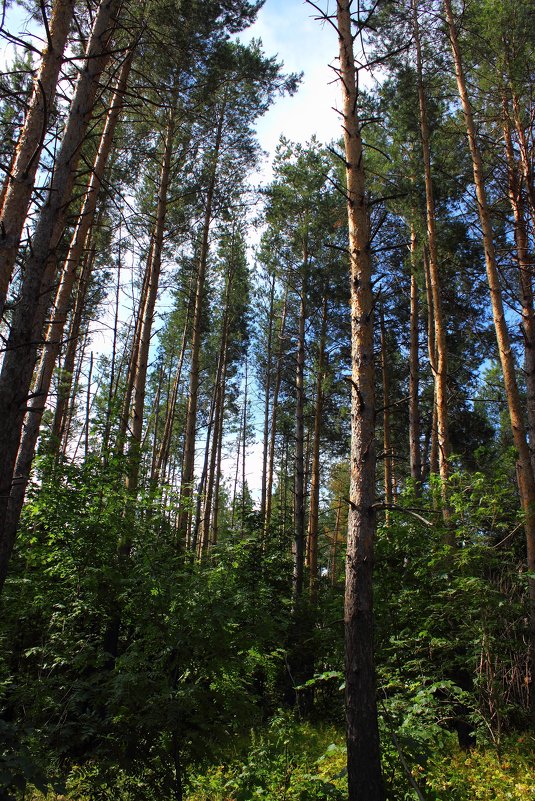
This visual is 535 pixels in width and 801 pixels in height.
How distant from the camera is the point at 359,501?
4.00m

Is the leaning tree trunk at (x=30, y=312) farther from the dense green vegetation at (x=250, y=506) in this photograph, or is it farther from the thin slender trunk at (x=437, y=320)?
the thin slender trunk at (x=437, y=320)

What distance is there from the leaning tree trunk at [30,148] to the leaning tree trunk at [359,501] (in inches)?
103

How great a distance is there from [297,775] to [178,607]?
8.49 ft

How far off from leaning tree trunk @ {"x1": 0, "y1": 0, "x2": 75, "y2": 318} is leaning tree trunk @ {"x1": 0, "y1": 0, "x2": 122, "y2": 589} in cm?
15

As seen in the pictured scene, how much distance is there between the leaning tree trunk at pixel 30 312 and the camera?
133 inches

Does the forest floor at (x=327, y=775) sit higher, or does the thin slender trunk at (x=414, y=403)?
the thin slender trunk at (x=414, y=403)

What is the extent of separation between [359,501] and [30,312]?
9.34ft

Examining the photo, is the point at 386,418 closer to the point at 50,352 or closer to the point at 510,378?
the point at 510,378

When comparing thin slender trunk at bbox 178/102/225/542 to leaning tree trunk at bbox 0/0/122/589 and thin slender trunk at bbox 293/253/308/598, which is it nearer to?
thin slender trunk at bbox 293/253/308/598

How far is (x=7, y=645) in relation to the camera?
4.88 meters

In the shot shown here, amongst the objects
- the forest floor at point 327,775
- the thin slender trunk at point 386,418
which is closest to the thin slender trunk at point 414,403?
the thin slender trunk at point 386,418

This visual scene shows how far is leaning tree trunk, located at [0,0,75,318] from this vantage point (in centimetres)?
376

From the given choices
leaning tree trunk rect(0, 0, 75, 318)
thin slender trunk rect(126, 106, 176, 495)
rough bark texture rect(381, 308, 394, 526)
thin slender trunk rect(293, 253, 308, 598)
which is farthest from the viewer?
rough bark texture rect(381, 308, 394, 526)

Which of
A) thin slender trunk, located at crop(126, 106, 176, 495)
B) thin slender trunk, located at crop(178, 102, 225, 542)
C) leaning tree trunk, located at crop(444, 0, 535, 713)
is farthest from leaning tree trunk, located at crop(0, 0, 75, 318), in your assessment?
thin slender trunk, located at crop(178, 102, 225, 542)
